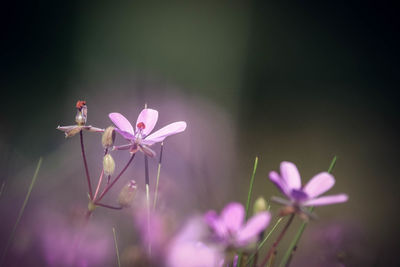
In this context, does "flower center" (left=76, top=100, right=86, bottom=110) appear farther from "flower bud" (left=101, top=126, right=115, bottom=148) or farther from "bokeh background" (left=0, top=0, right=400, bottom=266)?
"bokeh background" (left=0, top=0, right=400, bottom=266)

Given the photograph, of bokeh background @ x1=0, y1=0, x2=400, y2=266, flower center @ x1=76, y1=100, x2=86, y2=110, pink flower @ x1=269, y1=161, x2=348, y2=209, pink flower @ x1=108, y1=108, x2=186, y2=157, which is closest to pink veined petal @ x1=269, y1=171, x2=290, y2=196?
pink flower @ x1=269, y1=161, x2=348, y2=209

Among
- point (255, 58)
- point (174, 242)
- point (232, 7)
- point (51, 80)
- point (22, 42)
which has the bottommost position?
point (174, 242)

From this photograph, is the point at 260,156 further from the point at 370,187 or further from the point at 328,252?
the point at 328,252

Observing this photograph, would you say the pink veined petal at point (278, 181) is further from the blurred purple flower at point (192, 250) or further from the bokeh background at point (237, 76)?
the bokeh background at point (237, 76)

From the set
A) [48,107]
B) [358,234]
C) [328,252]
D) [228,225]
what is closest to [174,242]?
[228,225]

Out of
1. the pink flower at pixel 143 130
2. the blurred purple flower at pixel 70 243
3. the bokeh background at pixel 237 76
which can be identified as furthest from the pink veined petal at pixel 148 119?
the bokeh background at pixel 237 76
